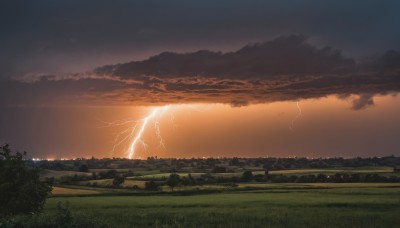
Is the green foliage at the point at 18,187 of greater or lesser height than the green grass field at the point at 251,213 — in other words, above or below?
above

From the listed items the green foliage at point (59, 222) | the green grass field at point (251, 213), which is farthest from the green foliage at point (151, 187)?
the green foliage at point (59, 222)

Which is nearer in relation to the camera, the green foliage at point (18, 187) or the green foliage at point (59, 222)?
the green foliage at point (59, 222)

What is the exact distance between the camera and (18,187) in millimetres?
47531

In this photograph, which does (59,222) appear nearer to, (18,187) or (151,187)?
(18,187)

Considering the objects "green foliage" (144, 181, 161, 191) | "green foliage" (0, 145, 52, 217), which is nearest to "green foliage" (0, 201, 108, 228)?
"green foliage" (0, 145, 52, 217)

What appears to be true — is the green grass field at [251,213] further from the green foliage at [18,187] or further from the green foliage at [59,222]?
the green foliage at [18,187]

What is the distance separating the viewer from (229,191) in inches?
3716

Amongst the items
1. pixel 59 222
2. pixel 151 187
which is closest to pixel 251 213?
pixel 59 222

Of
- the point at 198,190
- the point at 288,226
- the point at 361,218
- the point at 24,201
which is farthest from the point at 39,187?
the point at 198,190

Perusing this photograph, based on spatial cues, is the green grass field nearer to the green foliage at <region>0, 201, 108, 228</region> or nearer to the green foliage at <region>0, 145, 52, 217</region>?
the green foliage at <region>0, 201, 108, 228</region>

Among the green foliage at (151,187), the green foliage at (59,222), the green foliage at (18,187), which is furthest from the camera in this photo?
the green foliage at (151,187)

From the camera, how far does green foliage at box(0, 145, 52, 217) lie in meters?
46.9

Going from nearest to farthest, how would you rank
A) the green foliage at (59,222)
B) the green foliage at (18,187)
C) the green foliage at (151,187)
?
the green foliage at (59,222) → the green foliage at (18,187) → the green foliage at (151,187)

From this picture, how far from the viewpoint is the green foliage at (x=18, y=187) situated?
154 ft
